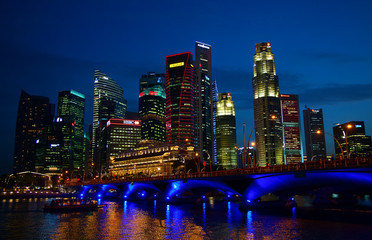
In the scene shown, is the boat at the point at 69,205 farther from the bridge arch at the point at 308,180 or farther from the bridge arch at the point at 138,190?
the bridge arch at the point at 308,180

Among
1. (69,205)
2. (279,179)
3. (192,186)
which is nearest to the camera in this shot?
(279,179)

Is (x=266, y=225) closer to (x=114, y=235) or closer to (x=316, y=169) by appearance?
(x=316, y=169)

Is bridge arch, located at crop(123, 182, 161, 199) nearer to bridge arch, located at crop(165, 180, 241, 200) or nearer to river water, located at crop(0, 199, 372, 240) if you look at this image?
bridge arch, located at crop(165, 180, 241, 200)

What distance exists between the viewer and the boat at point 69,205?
89.1m

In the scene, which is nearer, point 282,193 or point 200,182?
point 282,193

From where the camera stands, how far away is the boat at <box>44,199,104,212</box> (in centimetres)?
8913

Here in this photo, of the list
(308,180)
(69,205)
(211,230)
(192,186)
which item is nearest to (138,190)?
(192,186)

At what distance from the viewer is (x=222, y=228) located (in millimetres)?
51844

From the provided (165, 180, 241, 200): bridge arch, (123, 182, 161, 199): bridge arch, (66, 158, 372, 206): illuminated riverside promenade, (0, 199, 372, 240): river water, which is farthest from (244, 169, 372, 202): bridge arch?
(123, 182, 161, 199): bridge arch

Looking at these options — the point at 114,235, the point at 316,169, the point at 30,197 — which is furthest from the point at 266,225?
the point at 30,197

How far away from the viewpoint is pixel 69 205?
91.6 m

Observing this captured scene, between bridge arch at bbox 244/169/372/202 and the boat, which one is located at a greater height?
bridge arch at bbox 244/169/372/202

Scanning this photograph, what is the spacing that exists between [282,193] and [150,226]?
39.3m

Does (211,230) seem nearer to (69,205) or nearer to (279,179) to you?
(279,179)
